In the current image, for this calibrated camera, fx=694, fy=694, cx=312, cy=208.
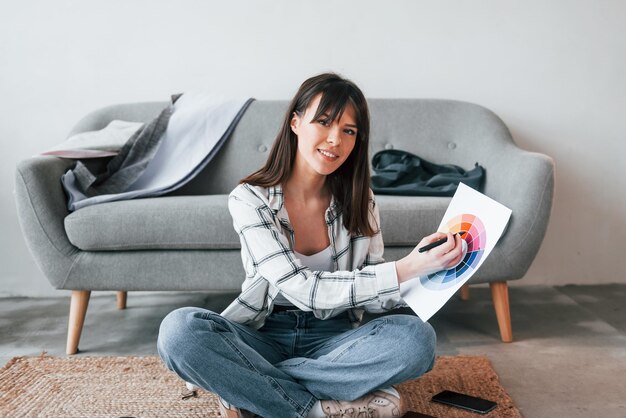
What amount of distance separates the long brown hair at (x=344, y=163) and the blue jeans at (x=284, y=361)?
9.5 inches

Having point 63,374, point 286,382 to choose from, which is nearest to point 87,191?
point 63,374

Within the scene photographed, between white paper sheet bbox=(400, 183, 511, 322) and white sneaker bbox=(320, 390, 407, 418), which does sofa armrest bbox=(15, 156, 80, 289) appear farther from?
white paper sheet bbox=(400, 183, 511, 322)

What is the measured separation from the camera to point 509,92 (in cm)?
279

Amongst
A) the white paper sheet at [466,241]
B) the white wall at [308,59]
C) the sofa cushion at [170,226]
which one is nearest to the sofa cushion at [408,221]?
the sofa cushion at [170,226]

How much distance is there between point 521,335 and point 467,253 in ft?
3.22

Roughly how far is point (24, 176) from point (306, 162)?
92 cm

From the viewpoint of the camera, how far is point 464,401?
5.25 feet

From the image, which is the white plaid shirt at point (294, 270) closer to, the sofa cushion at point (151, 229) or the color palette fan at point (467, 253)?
the color palette fan at point (467, 253)

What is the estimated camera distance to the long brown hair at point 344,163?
1.43 m

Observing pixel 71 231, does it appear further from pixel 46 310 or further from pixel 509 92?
pixel 509 92

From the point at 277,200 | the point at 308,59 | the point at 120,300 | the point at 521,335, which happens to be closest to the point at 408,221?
the point at 521,335

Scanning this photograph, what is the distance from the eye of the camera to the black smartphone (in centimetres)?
155

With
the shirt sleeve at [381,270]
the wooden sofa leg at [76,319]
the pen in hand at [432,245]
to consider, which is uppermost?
the pen in hand at [432,245]

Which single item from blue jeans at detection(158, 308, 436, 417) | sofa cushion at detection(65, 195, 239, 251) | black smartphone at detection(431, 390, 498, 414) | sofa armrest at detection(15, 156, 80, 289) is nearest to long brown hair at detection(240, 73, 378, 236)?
blue jeans at detection(158, 308, 436, 417)
